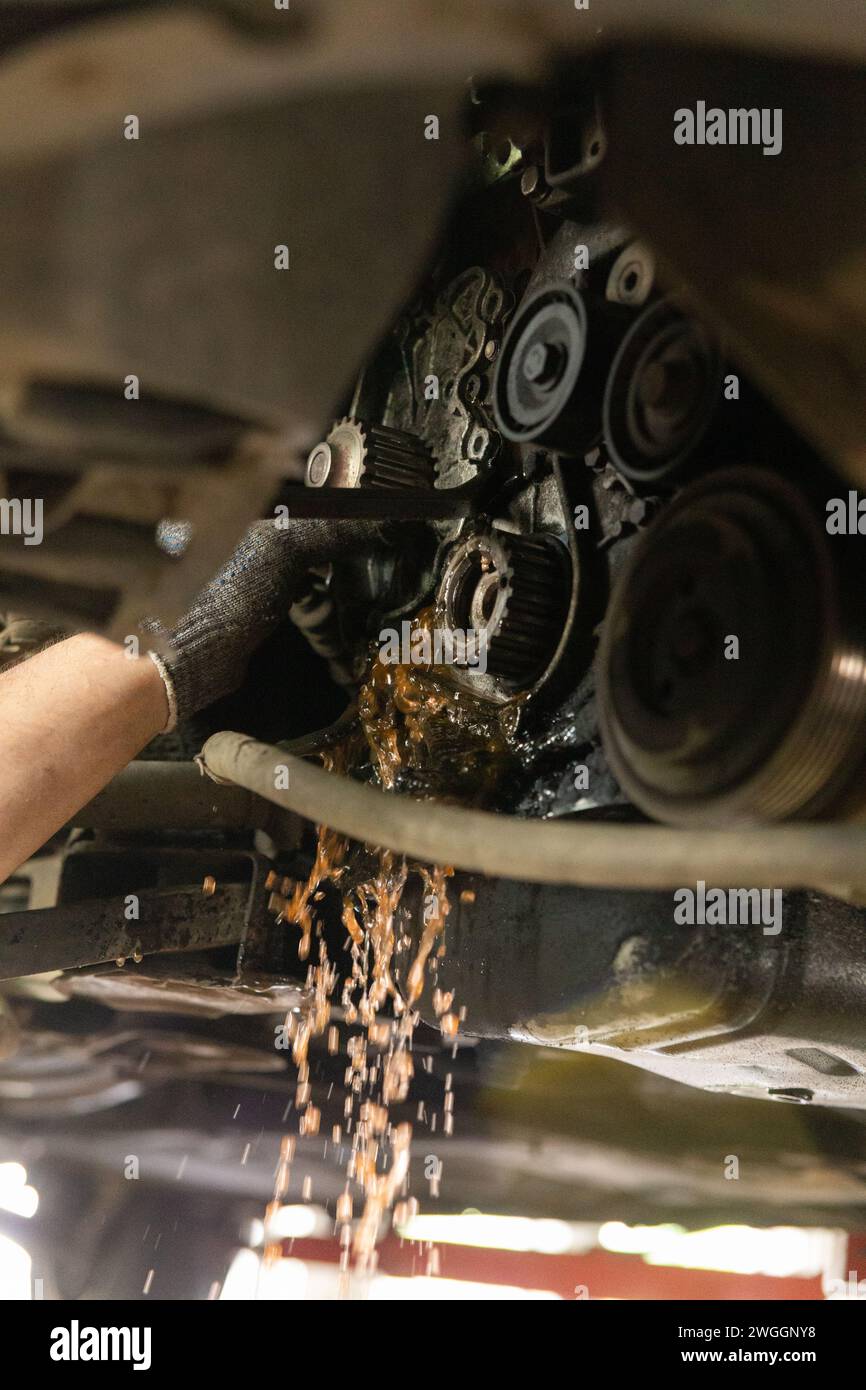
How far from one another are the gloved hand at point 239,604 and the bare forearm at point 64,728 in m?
0.04

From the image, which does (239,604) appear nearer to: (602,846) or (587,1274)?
(602,846)

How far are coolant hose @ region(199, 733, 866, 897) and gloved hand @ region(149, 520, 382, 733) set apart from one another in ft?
1.84

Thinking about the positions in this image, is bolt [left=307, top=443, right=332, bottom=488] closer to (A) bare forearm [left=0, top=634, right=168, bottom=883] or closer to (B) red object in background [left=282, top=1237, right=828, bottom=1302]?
(A) bare forearm [left=0, top=634, right=168, bottom=883]

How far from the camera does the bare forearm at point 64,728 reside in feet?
4.42

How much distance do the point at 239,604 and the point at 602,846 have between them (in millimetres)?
870

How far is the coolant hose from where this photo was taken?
0.75m

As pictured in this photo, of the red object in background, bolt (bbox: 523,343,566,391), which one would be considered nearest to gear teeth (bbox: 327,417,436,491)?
bolt (bbox: 523,343,566,391)

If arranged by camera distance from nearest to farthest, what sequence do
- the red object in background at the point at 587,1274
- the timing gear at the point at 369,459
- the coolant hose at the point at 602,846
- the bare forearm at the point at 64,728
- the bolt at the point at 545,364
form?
the coolant hose at the point at 602,846 → the bolt at the point at 545,364 → the bare forearm at the point at 64,728 → the timing gear at the point at 369,459 → the red object in background at the point at 587,1274

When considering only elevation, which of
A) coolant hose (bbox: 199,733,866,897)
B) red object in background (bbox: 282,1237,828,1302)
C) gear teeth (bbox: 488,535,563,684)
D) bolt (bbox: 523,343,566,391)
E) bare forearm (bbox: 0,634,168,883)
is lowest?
red object in background (bbox: 282,1237,828,1302)

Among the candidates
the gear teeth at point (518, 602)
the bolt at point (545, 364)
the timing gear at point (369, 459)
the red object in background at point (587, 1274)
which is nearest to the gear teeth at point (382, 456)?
the timing gear at point (369, 459)

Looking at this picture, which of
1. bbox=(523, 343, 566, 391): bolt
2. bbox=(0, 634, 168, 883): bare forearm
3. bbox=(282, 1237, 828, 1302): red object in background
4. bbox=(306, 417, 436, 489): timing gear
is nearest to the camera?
bbox=(523, 343, 566, 391): bolt

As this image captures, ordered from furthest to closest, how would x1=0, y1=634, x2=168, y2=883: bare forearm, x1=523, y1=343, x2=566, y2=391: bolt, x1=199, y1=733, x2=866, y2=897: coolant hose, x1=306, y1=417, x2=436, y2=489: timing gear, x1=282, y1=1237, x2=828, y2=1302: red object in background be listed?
x1=282, y1=1237, x2=828, y2=1302: red object in background, x1=306, y1=417, x2=436, y2=489: timing gear, x1=0, y1=634, x2=168, y2=883: bare forearm, x1=523, y1=343, x2=566, y2=391: bolt, x1=199, y1=733, x2=866, y2=897: coolant hose

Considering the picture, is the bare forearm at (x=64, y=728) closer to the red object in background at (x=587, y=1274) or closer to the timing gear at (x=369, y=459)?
the timing gear at (x=369, y=459)
